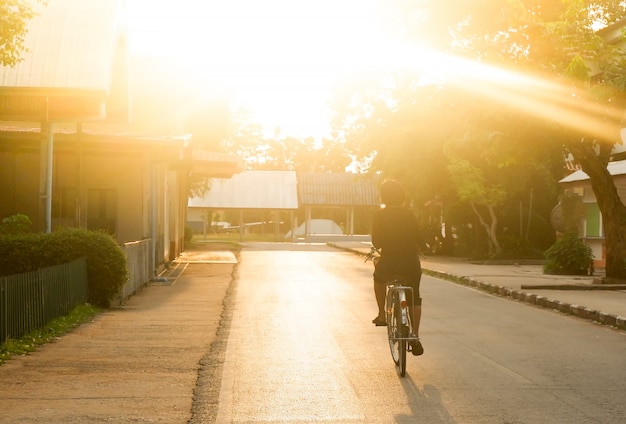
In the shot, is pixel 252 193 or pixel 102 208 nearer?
pixel 102 208

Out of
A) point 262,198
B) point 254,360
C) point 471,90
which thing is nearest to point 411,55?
point 471,90

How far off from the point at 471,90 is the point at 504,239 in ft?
59.5

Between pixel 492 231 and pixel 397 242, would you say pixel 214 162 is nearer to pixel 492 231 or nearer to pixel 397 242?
pixel 492 231

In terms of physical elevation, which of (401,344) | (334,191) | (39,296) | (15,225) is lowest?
(401,344)

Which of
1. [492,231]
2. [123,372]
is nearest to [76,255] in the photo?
[123,372]

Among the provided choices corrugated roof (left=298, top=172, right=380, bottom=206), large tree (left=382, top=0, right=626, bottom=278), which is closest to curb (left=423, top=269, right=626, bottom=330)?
large tree (left=382, top=0, right=626, bottom=278)

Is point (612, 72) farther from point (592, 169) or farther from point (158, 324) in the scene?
point (158, 324)

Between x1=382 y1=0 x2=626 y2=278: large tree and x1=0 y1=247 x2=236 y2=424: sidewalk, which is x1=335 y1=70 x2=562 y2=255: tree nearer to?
x1=382 y1=0 x2=626 y2=278: large tree

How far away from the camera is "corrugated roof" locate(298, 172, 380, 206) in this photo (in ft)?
247

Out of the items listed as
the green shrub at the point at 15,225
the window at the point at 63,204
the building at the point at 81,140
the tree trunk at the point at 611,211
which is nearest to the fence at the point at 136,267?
the building at the point at 81,140

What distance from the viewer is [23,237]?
662 inches

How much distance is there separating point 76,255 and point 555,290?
→ 1072 centimetres

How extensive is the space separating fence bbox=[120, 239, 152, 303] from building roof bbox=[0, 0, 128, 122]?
2.91 meters

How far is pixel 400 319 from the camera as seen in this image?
9.98 metres
